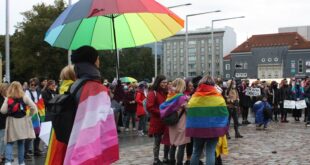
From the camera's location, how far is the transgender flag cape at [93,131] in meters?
4.71

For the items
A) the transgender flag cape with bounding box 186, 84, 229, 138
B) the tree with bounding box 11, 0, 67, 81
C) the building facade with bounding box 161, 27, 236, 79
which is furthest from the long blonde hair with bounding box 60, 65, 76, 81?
the building facade with bounding box 161, 27, 236, 79

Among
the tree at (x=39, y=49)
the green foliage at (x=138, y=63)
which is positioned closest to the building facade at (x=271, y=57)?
the green foliage at (x=138, y=63)

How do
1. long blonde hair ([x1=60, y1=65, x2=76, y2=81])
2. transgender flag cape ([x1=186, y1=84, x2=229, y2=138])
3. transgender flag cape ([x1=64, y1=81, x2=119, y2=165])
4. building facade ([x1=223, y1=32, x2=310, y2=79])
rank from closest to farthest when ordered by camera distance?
1. transgender flag cape ([x1=64, y1=81, x2=119, y2=165])
2. long blonde hair ([x1=60, y1=65, x2=76, y2=81])
3. transgender flag cape ([x1=186, y1=84, x2=229, y2=138])
4. building facade ([x1=223, y1=32, x2=310, y2=79])

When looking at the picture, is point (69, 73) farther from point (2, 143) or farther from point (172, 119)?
point (2, 143)

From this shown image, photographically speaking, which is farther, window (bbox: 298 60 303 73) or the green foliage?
window (bbox: 298 60 303 73)

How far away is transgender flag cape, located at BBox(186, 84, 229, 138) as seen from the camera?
8297 millimetres

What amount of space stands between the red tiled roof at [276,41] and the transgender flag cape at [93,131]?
408ft

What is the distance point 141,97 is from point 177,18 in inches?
457

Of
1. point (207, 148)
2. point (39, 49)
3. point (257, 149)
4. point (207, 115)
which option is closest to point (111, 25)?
point (207, 115)

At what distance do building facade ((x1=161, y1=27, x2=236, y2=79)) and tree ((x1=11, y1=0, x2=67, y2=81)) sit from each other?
86731 millimetres

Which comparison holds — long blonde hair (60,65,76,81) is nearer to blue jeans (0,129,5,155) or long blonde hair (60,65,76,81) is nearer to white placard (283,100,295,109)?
blue jeans (0,129,5,155)

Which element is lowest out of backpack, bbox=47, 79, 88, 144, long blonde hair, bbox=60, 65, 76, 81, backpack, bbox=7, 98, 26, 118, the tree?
backpack, bbox=7, 98, 26, 118

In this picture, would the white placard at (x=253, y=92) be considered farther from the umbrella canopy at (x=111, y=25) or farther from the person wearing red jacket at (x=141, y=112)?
the umbrella canopy at (x=111, y=25)

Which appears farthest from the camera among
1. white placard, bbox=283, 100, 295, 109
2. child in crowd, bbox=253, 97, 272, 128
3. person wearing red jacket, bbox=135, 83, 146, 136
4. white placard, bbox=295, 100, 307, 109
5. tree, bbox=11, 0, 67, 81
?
tree, bbox=11, 0, 67, 81
